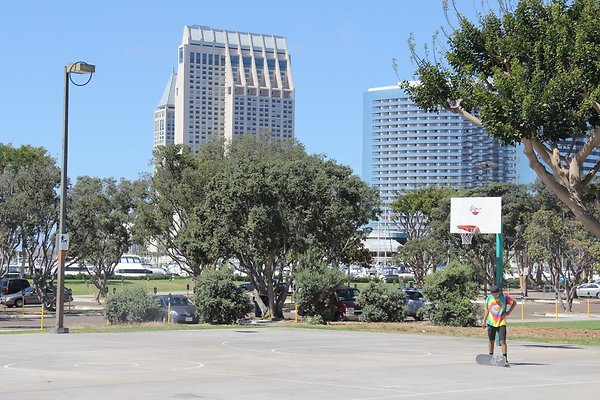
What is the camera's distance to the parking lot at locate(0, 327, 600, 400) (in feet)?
45.1

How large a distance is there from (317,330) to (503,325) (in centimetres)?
1274

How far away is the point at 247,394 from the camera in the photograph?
13.4 metres

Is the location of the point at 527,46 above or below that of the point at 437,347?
above

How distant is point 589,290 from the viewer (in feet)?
263

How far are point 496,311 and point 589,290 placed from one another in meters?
64.6

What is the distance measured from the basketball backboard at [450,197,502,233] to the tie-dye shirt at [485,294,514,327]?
16621 mm

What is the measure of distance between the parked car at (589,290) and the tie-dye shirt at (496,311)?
6348cm

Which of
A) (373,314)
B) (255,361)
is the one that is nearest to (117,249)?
(373,314)

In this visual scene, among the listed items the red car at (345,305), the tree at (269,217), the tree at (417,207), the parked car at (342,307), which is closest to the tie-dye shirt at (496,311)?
the parked car at (342,307)

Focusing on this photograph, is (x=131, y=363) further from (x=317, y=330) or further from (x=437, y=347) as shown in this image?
(x=317, y=330)

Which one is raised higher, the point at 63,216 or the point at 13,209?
the point at 13,209

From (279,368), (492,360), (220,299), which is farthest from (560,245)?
(279,368)

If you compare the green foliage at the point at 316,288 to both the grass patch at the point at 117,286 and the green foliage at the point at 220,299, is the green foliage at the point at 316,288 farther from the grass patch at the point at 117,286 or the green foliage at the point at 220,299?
the grass patch at the point at 117,286

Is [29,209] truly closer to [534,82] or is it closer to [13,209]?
[13,209]
